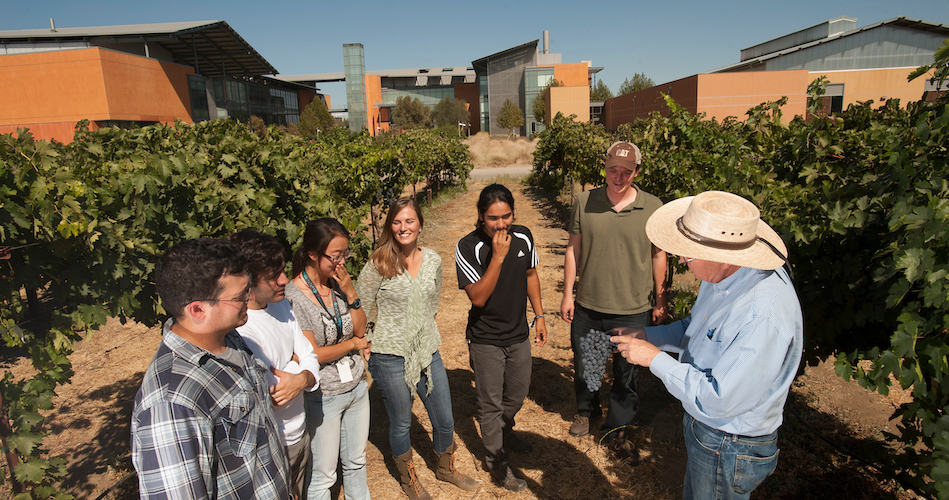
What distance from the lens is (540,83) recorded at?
49.7 meters

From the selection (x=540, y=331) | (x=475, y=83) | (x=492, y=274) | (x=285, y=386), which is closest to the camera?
(x=285, y=386)

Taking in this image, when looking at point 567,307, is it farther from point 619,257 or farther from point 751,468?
point 751,468

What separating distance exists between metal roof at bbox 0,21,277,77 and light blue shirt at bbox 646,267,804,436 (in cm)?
3264

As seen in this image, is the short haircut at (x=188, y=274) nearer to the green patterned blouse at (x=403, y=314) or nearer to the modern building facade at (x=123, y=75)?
the green patterned blouse at (x=403, y=314)

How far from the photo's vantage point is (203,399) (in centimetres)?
139

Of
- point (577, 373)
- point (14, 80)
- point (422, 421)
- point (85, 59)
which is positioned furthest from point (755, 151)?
point (14, 80)

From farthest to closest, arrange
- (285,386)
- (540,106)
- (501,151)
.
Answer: (540,106), (501,151), (285,386)

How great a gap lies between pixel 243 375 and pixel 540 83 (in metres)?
51.7

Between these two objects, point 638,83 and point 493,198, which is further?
point 638,83

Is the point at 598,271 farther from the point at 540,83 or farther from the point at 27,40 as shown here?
the point at 540,83

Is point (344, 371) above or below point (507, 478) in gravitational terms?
above

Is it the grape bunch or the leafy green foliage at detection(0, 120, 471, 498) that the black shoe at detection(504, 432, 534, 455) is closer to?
the grape bunch

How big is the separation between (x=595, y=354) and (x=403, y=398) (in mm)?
1107

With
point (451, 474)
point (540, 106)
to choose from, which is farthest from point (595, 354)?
point (540, 106)
